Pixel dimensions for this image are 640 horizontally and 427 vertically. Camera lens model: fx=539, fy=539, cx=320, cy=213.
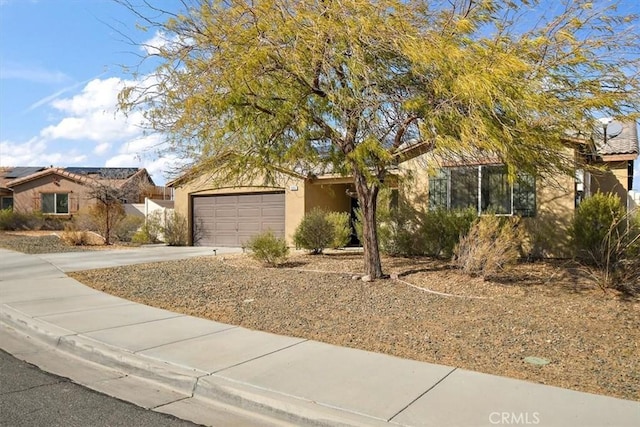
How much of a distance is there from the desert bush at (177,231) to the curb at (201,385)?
51.0 feet

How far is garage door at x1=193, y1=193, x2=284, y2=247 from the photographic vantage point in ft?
67.6

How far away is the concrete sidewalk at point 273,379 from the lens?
15.0 ft

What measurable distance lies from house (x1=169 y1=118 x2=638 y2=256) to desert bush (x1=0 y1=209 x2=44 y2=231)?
16518mm

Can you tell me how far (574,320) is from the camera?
7.68m

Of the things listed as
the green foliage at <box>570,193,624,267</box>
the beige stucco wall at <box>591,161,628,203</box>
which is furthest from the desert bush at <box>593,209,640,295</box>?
the beige stucco wall at <box>591,161,628,203</box>

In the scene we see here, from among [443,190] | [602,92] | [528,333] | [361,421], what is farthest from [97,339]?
[443,190]

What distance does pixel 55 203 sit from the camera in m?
35.7

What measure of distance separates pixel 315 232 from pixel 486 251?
6594 millimetres

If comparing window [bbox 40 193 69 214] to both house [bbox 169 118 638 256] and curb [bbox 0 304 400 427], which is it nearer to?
house [bbox 169 118 638 256]

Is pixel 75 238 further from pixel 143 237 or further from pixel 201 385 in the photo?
pixel 201 385

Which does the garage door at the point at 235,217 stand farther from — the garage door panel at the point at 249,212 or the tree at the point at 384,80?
the tree at the point at 384,80

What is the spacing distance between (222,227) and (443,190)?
34.4ft

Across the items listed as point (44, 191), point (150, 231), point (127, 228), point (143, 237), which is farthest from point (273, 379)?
point (44, 191)

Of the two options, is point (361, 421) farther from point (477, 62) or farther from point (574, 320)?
point (477, 62)
